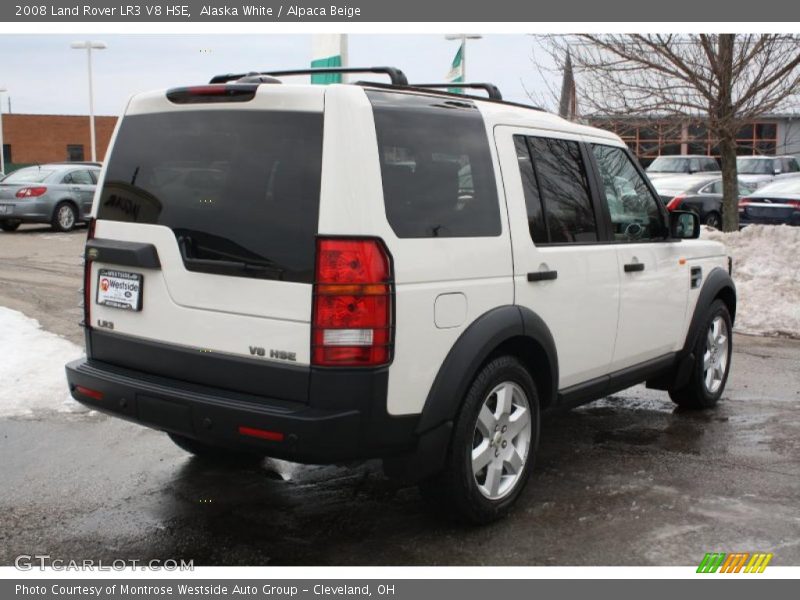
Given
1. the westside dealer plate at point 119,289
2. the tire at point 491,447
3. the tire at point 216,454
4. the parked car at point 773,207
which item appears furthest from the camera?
the parked car at point 773,207

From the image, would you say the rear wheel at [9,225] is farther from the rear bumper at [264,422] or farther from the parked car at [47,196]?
the rear bumper at [264,422]

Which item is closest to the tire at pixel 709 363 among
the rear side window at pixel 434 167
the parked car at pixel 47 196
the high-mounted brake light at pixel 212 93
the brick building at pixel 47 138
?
the rear side window at pixel 434 167

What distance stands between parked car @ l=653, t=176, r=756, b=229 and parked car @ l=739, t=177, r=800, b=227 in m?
2.18

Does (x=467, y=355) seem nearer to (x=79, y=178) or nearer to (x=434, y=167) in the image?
(x=434, y=167)

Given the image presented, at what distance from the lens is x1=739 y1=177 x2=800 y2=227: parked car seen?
15797 mm

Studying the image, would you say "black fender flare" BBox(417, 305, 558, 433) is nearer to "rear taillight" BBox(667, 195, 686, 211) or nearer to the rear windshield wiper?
the rear windshield wiper

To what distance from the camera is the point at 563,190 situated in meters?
4.85

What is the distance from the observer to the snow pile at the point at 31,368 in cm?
641

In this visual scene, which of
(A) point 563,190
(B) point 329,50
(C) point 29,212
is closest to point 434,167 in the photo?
(A) point 563,190

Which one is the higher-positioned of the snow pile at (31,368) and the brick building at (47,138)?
the brick building at (47,138)

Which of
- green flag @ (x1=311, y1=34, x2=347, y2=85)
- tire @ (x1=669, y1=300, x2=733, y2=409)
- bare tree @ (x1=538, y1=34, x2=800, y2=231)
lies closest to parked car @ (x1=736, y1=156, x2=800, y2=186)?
bare tree @ (x1=538, y1=34, x2=800, y2=231)

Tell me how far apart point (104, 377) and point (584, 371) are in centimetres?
253

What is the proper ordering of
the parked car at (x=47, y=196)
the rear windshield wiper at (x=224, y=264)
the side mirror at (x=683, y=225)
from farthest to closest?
the parked car at (x=47, y=196) → the side mirror at (x=683, y=225) → the rear windshield wiper at (x=224, y=264)

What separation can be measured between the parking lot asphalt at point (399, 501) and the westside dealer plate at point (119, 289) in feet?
3.52
